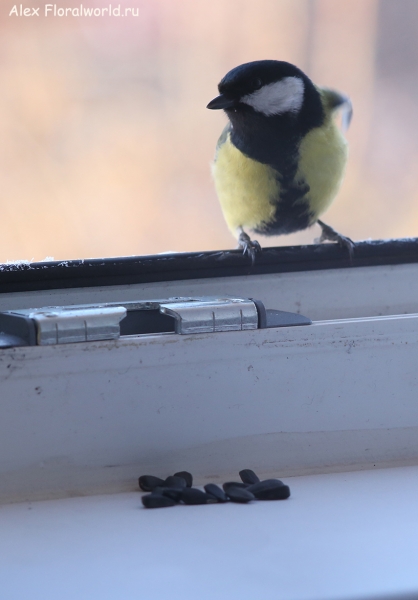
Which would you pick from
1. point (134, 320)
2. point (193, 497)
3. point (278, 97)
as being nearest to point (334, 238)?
point (278, 97)

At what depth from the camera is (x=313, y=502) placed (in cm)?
62

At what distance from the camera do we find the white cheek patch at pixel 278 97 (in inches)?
35.2

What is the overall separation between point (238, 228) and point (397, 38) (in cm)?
33

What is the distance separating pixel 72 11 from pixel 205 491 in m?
0.56

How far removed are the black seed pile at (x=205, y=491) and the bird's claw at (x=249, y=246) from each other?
28cm

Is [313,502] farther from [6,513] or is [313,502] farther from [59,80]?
[59,80]

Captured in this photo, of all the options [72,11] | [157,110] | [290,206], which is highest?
[72,11]

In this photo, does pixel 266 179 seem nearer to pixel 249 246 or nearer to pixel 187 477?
pixel 249 246

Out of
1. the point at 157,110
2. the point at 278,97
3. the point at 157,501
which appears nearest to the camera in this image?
the point at 157,501

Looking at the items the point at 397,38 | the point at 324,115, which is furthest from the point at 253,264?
the point at 397,38

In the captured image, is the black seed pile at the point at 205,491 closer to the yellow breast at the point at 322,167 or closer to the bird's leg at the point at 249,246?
the bird's leg at the point at 249,246

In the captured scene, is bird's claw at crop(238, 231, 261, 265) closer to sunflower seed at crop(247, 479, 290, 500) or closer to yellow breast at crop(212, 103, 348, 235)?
yellow breast at crop(212, 103, 348, 235)

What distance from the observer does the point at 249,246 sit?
85cm

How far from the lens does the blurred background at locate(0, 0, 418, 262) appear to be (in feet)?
2.56
